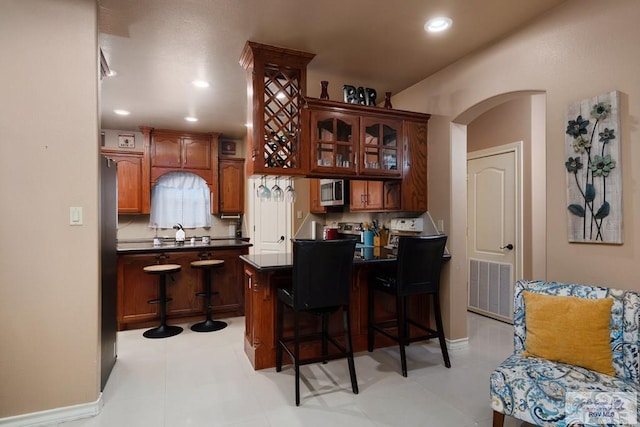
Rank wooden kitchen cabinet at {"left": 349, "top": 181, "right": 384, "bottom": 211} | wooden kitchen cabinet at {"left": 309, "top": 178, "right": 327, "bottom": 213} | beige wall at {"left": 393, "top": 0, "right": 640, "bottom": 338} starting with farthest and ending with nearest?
wooden kitchen cabinet at {"left": 309, "top": 178, "right": 327, "bottom": 213} → wooden kitchen cabinet at {"left": 349, "top": 181, "right": 384, "bottom": 211} → beige wall at {"left": 393, "top": 0, "right": 640, "bottom": 338}

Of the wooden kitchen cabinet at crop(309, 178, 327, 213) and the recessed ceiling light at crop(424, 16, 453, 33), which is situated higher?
the recessed ceiling light at crop(424, 16, 453, 33)

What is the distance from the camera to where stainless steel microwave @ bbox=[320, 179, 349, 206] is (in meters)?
4.40

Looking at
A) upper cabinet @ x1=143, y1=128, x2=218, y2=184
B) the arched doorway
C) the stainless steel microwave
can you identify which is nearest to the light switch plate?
the stainless steel microwave

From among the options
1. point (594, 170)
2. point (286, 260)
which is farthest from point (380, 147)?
point (594, 170)

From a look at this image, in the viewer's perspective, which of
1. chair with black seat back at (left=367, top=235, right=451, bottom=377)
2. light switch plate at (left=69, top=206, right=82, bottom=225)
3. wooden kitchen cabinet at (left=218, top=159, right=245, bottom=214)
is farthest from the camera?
wooden kitchen cabinet at (left=218, top=159, right=245, bottom=214)

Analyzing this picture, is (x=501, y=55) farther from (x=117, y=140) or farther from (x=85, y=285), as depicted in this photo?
(x=117, y=140)

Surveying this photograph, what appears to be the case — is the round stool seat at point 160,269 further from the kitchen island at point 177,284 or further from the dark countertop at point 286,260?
the dark countertop at point 286,260

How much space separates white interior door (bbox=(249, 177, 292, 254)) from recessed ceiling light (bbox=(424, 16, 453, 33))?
343 cm

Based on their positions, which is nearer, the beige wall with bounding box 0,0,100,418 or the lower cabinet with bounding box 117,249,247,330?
the beige wall with bounding box 0,0,100,418

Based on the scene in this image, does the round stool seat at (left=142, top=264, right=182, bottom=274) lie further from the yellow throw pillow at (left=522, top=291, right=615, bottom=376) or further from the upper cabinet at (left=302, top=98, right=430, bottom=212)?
the yellow throw pillow at (left=522, top=291, right=615, bottom=376)

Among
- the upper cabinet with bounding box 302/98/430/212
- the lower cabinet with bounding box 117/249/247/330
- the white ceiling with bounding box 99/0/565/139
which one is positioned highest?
the white ceiling with bounding box 99/0/565/139

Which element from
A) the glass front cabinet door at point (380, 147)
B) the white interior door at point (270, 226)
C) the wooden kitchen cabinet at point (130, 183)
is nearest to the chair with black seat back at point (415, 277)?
the glass front cabinet door at point (380, 147)

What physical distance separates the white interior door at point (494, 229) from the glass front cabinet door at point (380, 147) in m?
1.56

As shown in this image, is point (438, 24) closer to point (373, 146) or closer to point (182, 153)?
point (373, 146)
